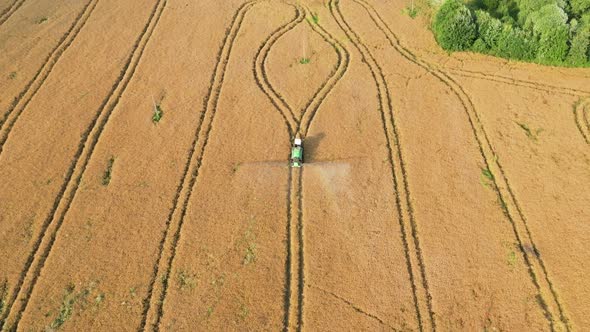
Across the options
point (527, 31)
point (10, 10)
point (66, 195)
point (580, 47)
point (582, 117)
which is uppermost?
point (10, 10)

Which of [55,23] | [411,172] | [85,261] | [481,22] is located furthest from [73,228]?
[481,22]

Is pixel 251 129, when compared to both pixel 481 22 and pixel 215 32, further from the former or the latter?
pixel 481 22

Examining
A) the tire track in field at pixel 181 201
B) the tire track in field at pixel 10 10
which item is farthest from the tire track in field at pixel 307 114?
the tire track in field at pixel 10 10

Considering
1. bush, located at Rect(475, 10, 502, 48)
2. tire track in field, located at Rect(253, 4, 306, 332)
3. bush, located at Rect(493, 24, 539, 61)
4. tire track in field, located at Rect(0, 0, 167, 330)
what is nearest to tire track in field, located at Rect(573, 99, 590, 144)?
bush, located at Rect(493, 24, 539, 61)

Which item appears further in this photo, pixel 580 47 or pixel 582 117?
pixel 580 47

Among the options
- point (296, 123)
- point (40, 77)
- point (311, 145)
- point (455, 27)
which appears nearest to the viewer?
point (311, 145)

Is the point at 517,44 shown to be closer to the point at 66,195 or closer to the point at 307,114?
the point at 307,114

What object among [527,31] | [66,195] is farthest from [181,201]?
[527,31]
